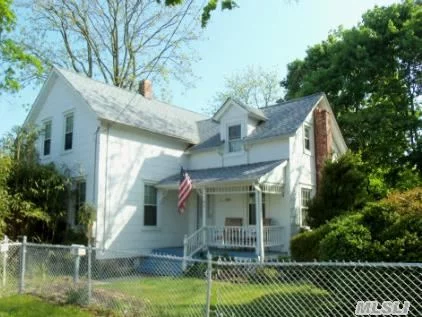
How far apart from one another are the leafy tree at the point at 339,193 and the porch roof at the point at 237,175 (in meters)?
1.68

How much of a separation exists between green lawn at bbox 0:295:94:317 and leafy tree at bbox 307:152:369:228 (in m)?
9.98

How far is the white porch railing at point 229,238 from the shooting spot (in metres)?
14.9

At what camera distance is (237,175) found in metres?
15.7

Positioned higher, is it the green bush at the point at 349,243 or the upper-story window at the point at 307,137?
the upper-story window at the point at 307,137

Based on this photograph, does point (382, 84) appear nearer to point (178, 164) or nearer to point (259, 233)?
point (178, 164)

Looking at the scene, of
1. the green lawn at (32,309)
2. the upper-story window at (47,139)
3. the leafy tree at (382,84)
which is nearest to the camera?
the green lawn at (32,309)

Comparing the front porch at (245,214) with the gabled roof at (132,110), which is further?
the gabled roof at (132,110)

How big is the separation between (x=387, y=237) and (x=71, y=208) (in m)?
13.3

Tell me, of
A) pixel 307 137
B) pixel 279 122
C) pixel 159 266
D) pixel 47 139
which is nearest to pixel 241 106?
pixel 279 122

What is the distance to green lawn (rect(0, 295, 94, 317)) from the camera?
7.31m

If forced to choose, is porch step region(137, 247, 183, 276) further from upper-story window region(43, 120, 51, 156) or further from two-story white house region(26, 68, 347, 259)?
upper-story window region(43, 120, 51, 156)

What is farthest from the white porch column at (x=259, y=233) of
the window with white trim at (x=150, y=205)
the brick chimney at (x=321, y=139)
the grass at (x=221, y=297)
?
the window with white trim at (x=150, y=205)

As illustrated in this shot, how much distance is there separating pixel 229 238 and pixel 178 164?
5.13 meters

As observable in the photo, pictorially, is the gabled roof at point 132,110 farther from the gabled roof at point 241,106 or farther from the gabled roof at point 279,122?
the gabled roof at point 241,106
